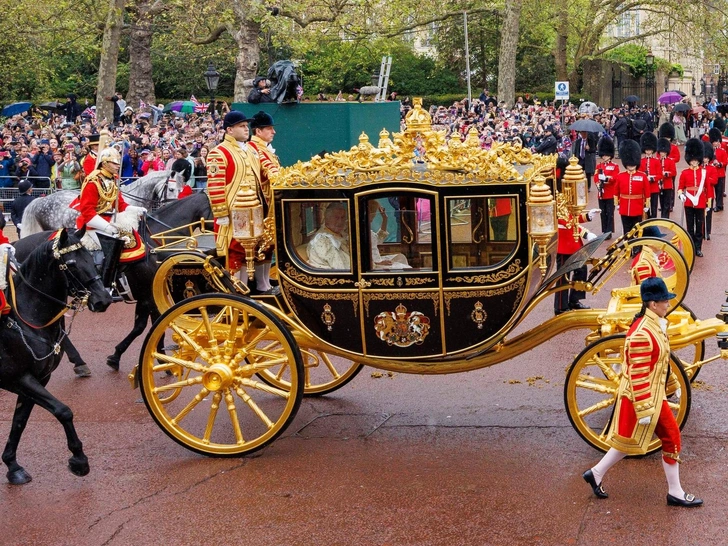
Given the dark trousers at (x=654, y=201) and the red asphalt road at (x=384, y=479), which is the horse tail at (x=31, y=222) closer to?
the red asphalt road at (x=384, y=479)

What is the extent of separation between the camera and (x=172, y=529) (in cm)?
588

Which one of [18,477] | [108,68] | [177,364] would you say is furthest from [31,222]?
[108,68]

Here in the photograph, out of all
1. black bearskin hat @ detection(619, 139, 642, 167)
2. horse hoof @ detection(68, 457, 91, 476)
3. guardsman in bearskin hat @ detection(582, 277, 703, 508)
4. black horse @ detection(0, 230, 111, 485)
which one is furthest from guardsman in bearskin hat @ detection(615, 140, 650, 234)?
horse hoof @ detection(68, 457, 91, 476)

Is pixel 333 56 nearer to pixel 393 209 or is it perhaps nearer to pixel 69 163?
pixel 69 163

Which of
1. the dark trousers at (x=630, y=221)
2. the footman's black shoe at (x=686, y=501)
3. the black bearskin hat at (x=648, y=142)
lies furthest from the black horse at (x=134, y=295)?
→ the black bearskin hat at (x=648, y=142)

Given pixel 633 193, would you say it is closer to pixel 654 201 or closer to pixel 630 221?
pixel 630 221

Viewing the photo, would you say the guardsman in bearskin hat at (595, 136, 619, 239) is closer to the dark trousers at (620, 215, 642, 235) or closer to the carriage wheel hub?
the dark trousers at (620, 215, 642, 235)

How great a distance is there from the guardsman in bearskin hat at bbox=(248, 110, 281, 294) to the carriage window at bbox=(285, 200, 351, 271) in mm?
471

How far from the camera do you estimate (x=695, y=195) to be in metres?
13.5

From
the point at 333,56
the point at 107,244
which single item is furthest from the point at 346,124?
the point at 333,56

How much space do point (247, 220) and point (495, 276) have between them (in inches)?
66.0

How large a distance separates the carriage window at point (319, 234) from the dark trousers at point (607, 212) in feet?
26.4

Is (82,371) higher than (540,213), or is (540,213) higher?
(540,213)

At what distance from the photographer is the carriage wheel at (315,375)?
25.9 ft
